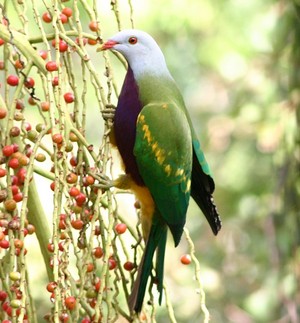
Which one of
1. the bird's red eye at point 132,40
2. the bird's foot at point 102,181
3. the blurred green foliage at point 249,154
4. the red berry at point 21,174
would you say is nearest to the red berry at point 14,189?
the red berry at point 21,174

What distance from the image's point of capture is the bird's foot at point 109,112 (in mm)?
1810

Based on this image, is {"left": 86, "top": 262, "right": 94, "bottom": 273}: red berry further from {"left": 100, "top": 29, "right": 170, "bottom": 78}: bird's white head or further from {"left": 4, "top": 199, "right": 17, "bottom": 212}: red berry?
{"left": 100, "top": 29, "right": 170, "bottom": 78}: bird's white head

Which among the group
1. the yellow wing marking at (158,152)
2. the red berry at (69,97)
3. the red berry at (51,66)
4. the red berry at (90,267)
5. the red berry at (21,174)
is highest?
the red berry at (51,66)

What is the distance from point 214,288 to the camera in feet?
12.3

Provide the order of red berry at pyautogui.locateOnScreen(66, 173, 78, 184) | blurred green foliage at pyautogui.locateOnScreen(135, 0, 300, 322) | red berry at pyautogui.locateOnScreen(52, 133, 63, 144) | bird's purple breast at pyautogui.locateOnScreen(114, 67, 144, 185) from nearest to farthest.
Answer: red berry at pyautogui.locateOnScreen(52, 133, 63, 144) < red berry at pyautogui.locateOnScreen(66, 173, 78, 184) < bird's purple breast at pyautogui.locateOnScreen(114, 67, 144, 185) < blurred green foliage at pyautogui.locateOnScreen(135, 0, 300, 322)

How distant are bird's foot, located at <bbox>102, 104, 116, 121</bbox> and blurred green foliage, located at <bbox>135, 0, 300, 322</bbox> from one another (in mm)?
1412

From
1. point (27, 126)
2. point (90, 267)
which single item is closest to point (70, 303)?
point (90, 267)

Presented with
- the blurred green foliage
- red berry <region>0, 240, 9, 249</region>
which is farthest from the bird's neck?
the blurred green foliage

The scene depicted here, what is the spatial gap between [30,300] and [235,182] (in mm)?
2611

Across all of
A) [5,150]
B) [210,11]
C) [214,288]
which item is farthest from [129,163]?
[210,11]

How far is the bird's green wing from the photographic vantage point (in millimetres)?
1832

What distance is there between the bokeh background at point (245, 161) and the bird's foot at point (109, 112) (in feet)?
4.64

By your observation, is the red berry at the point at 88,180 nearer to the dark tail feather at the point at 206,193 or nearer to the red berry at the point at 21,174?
the red berry at the point at 21,174

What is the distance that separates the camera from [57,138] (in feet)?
4.71
